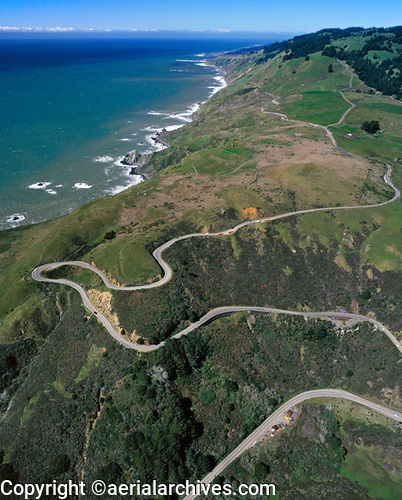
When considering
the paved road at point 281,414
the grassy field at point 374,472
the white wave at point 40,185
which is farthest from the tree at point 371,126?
the white wave at point 40,185

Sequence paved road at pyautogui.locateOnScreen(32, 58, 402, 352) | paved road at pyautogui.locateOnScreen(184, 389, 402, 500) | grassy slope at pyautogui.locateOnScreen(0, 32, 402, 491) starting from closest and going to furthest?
paved road at pyautogui.locateOnScreen(184, 389, 402, 500)
grassy slope at pyautogui.locateOnScreen(0, 32, 402, 491)
paved road at pyautogui.locateOnScreen(32, 58, 402, 352)

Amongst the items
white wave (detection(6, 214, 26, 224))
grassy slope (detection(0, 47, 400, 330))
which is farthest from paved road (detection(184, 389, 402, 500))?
white wave (detection(6, 214, 26, 224))

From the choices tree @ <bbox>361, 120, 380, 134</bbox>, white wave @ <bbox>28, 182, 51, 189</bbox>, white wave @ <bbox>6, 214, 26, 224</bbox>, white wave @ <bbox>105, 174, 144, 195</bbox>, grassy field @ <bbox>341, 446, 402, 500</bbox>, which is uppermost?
tree @ <bbox>361, 120, 380, 134</bbox>

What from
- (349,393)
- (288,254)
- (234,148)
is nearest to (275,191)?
(288,254)

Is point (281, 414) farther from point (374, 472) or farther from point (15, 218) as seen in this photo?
point (15, 218)

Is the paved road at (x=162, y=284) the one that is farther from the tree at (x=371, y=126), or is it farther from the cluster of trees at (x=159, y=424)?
the tree at (x=371, y=126)

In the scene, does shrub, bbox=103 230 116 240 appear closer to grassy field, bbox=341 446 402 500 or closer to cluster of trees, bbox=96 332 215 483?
cluster of trees, bbox=96 332 215 483

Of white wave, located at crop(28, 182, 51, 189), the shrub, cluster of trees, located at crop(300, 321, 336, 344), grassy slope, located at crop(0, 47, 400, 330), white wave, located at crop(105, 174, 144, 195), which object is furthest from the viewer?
white wave, located at crop(28, 182, 51, 189)

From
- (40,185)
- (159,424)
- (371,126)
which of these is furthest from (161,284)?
(371,126)

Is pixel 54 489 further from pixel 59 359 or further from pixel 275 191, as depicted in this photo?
pixel 275 191
